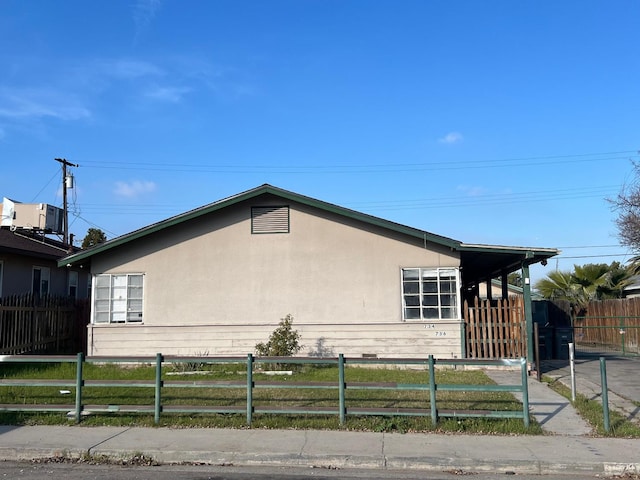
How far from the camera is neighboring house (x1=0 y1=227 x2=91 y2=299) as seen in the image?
1833cm

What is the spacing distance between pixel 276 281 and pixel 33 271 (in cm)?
984

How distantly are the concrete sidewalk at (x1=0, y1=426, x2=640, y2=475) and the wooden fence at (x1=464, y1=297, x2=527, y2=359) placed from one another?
686 cm

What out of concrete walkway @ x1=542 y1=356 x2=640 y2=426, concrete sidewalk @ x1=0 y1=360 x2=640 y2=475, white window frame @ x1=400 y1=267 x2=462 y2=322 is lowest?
concrete sidewalk @ x1=0 y1=360 x2=640 y2=475

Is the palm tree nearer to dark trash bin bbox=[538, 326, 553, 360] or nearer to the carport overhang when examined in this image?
dark trash bin bbox=[538, 326, 553, 360]

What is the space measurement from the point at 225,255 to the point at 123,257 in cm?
294

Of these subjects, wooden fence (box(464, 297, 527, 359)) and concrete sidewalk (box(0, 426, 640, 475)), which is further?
wooden fence (box(464, 297, 527, 359))

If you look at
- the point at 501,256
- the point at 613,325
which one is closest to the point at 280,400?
the point at 501,256

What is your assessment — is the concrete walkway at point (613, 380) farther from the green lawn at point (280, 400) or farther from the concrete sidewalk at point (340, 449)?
the concrete sidewalk at point (340, 449)

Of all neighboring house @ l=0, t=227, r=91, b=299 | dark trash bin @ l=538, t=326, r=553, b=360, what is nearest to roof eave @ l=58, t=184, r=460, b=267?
neighboring house @ l=0, t=227, r=91, b=299

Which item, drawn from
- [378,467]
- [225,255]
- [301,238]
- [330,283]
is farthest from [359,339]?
[378,467]

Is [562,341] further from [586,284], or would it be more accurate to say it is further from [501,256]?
[586,284]

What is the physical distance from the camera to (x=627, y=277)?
29.0 m

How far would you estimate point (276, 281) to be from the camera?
15883mm

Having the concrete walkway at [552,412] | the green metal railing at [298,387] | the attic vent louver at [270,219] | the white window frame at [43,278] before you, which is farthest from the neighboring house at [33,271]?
the concrete walkway at [552,412]
